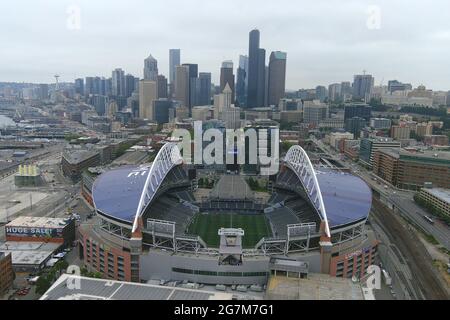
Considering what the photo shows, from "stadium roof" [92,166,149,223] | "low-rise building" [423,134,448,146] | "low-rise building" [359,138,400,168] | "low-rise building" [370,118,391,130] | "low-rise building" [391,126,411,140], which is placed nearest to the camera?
"stadium roof" [92,166,149,223]

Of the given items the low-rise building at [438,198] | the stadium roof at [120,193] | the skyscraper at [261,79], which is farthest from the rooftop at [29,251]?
the skyscraper at [261,79]

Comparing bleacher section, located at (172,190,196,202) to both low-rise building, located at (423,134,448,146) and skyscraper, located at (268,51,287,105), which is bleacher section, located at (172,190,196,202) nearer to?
low-rise building, located at (423,134,448,146)

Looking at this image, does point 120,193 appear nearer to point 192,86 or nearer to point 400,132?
point 400,132

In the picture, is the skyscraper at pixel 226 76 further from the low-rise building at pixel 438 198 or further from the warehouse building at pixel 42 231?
the warehouse building at pixel 42 231

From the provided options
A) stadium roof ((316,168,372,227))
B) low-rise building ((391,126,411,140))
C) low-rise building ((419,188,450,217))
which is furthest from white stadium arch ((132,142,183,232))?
low-rise building ((391,126,411,140))

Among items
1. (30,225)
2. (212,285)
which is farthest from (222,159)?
(212,285)

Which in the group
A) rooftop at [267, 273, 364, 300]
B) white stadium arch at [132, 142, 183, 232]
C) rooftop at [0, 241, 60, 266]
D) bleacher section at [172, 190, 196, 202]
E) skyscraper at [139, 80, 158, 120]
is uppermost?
skyscraper at [139, 80, 158, 120]
